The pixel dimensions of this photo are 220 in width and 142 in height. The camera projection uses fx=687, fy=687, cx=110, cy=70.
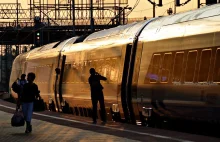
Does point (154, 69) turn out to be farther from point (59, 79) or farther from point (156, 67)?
point (59, 79)

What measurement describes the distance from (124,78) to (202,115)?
228 inches

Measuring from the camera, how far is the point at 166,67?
19.1 metres

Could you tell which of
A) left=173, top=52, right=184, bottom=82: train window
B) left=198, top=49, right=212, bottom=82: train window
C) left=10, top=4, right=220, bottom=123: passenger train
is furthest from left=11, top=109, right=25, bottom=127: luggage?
left=198, top=49, right=212, bottom=82: train window

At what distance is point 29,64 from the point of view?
40875 mm

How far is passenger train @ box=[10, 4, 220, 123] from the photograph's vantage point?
16.6 m

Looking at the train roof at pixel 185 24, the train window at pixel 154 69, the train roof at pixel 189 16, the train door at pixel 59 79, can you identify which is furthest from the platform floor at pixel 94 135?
the train door at pixel 59 79

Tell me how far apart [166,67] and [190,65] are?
154cm

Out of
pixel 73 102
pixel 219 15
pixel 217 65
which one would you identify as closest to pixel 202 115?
pixel 217 65

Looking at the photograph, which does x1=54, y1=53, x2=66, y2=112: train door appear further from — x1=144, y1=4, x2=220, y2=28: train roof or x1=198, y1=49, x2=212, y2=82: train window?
x1=198, y1=49, x2=212, y2=82: train window

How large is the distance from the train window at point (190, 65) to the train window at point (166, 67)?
1.05 meters

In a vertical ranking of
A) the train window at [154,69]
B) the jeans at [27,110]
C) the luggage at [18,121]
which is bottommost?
the luggage at [18,121]

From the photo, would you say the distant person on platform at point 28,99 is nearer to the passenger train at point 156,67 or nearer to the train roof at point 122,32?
the passenger train at point 156,67

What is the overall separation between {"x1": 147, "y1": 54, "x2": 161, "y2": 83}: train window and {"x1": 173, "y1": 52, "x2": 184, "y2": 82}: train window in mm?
1100

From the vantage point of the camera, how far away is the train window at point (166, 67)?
18828 millimetres
